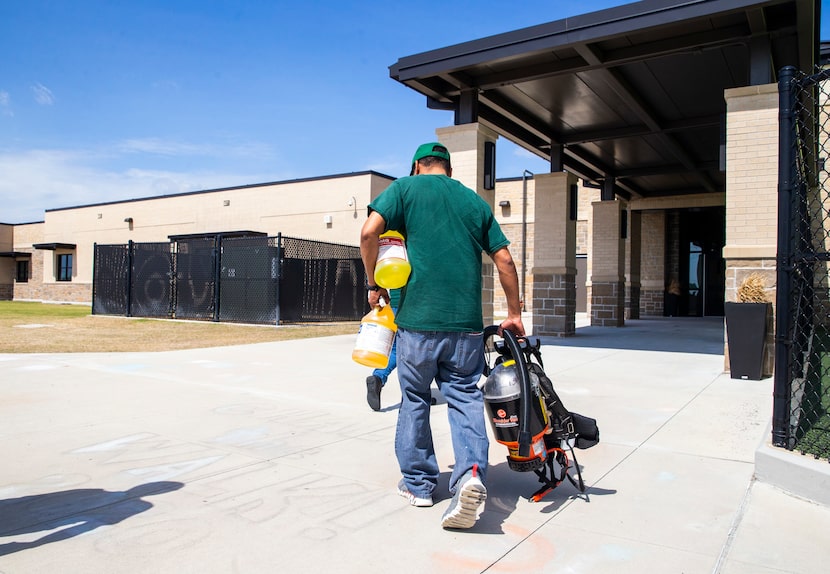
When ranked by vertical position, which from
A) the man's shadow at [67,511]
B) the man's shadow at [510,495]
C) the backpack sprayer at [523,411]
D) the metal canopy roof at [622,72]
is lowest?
the man's shadow at [510,495]

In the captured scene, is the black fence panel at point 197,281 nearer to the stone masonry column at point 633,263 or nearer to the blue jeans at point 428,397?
the stone masonry column at point 633,263

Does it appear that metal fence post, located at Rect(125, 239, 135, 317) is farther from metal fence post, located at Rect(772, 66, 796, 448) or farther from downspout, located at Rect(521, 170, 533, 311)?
metal fence post, located at Rect(772, 66, 796, 448)

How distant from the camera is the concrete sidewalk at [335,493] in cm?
257

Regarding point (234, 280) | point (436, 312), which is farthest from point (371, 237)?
point (234, 280)

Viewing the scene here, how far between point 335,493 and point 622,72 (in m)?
9.54

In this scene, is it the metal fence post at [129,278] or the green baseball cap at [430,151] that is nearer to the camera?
the green baseball cap at [430,151]

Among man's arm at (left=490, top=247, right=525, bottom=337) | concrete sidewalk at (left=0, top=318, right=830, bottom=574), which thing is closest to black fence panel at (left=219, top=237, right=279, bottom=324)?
concrete sidewalk at (left=0, top=318, right=830, bottom=574)

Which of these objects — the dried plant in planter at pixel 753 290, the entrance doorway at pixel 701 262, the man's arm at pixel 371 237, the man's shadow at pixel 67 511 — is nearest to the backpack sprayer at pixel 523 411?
the man's arm at pixel 371 237

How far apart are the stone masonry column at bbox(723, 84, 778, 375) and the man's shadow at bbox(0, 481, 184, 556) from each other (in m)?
7.17

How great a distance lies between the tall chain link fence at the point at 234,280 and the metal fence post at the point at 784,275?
46.5ft

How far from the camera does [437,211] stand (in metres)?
3.18

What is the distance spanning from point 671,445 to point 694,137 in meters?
12.0

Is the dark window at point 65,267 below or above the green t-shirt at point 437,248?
above

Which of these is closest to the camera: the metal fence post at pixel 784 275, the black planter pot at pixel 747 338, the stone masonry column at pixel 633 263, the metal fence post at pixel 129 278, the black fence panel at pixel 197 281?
the metal fence post at pixel 784 275
